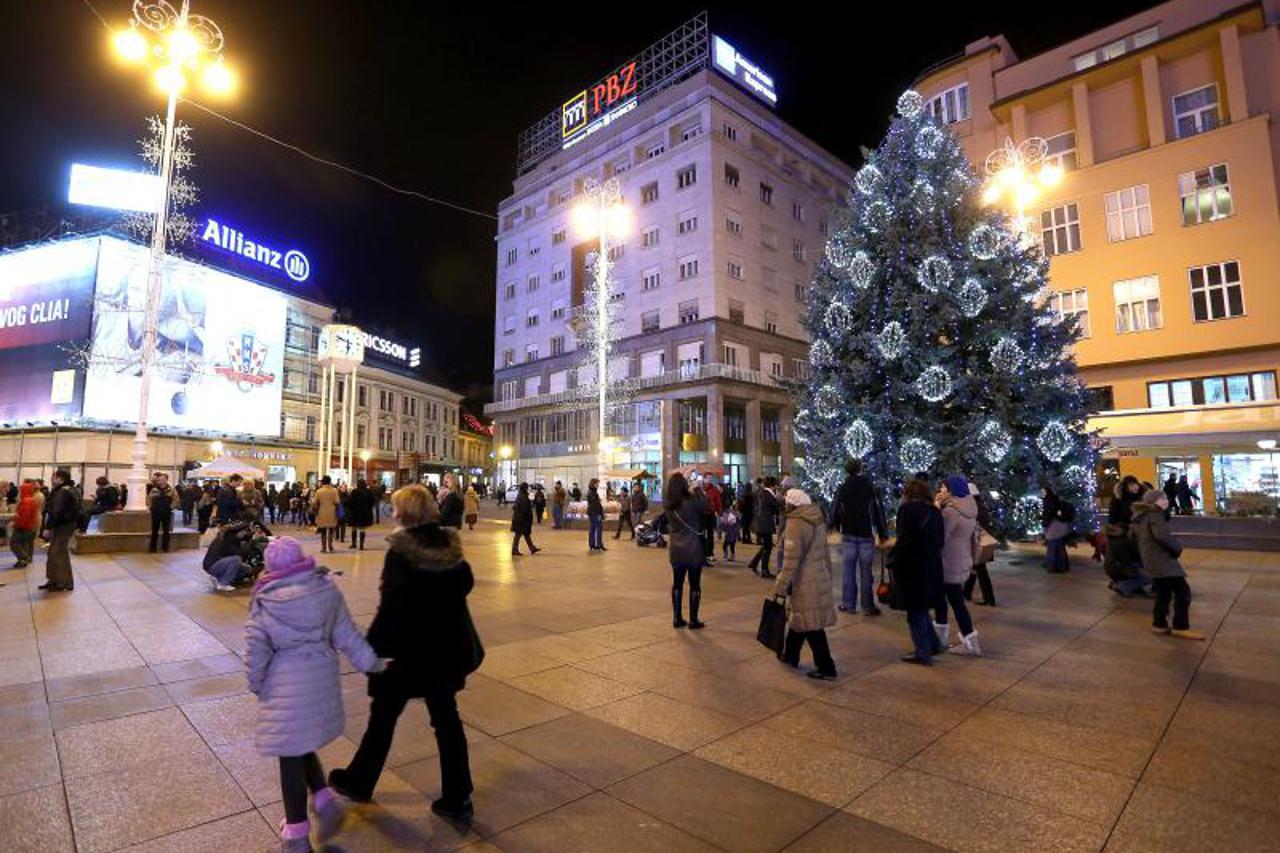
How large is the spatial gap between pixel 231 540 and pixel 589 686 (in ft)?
26.0

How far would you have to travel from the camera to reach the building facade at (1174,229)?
2161 centimetres

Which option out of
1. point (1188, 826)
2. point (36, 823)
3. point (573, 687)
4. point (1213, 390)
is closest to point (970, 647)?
point (1188, 826)

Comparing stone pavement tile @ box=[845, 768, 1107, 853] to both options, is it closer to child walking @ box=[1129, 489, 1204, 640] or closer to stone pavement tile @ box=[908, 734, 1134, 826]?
stone pavement tile @ box=[908, 734, 1134, 826]

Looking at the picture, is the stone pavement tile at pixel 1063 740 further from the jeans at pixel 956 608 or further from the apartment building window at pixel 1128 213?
the apartment building window at pixel 1128 213

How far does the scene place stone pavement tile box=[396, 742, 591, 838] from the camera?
3.38 meters

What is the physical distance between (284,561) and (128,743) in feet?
7.67

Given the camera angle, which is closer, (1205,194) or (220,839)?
(220,839)

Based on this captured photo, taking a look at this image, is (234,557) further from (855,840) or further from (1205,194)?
(1205,194)

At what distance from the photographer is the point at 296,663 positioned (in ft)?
10.3

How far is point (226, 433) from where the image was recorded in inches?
1892

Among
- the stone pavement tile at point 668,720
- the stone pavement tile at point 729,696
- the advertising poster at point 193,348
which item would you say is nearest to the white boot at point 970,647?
the stone pavement tile at point 729,696

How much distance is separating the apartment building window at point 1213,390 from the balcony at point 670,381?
769 inches

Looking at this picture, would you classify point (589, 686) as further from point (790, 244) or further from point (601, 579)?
point (790, 244)

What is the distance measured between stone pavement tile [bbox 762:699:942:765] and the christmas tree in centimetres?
875
